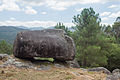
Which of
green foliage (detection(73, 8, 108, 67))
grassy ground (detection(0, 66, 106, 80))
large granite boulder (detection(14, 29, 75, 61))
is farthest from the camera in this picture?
green foliage (detection(73, 8, 108, 67))

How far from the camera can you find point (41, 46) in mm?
9969

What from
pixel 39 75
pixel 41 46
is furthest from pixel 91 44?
pixel 39 75

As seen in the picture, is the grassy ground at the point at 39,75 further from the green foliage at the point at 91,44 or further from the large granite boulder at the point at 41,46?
the green foliage at the point at 91,44

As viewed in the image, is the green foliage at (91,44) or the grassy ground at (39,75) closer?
the grassy ground at (39,75)

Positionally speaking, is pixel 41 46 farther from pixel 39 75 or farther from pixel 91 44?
pixel 91 44

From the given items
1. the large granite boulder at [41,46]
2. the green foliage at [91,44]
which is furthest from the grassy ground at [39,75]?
the green foliage at [91,44]

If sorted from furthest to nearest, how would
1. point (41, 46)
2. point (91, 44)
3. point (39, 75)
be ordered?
point (91, 44) → point (41, 46) → point (39, 75)

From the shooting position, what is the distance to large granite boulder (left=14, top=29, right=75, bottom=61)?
997 cm

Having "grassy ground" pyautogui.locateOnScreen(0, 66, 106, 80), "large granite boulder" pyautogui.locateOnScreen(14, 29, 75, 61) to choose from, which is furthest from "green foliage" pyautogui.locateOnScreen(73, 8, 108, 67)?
"grassy ground" pyautogui.locateOnScreen(0, 66, 106, 80)

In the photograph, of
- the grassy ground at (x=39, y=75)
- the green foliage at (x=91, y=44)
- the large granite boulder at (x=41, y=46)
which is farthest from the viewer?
the green foliage at (x=91, y=44)

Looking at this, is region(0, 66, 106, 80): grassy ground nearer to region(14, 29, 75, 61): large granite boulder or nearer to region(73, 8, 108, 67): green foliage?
region(14, 29, 75, 61): large granite boulder

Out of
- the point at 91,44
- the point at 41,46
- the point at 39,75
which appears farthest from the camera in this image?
the point at 91,44

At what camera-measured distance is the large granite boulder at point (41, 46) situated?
9.97 metres

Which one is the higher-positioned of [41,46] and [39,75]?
[41,46]
